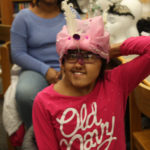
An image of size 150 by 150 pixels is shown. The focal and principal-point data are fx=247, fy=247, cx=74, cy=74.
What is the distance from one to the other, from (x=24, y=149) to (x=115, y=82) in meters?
0.46

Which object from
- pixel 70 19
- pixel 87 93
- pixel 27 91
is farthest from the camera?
pixel 27 91

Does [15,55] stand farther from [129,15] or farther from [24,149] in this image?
[129,15]

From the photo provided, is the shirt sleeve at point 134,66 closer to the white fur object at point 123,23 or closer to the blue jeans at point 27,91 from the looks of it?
the blue jeans at point 27,91

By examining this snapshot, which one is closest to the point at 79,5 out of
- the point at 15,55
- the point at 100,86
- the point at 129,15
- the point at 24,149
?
the point at 129,15

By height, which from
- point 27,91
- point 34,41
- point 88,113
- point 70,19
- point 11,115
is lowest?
point 11,115

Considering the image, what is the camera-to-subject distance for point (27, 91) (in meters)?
1.39

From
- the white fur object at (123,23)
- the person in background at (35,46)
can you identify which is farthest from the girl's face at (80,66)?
the white fur object at (123,23)

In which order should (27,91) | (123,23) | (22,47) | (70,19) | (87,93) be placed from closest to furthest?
1. (70,19)
2. (87,93)
3. (27,91)
4. (22,47)
5. (123,23)

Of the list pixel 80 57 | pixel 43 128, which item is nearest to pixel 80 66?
pixel 80 57

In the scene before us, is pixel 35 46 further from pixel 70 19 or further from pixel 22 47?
pixel 70 19

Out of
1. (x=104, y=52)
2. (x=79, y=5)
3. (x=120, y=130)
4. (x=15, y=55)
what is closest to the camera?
(x=104, y=52)

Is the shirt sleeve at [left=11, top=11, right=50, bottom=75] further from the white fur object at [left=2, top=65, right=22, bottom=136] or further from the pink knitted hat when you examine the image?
A: the pink knitted hat

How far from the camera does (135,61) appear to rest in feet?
2.93

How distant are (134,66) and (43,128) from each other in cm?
40
